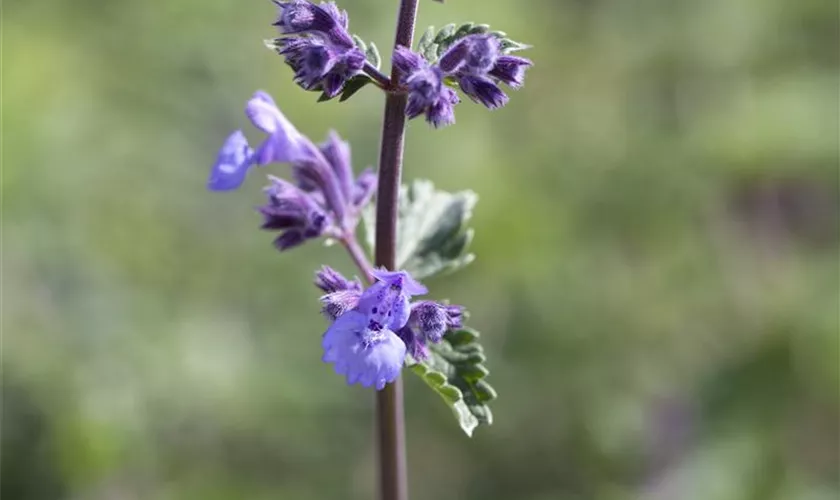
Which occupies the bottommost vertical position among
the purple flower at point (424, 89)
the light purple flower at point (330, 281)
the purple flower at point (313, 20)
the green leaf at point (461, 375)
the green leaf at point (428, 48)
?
the green leaf at point (461, 375)

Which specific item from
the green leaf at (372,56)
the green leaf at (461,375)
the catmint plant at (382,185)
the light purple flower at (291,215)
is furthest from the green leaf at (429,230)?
the green leaf at (372,56)

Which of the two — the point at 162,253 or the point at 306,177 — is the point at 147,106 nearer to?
the point at 162,253

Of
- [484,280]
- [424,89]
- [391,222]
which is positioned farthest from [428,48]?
[484,280]

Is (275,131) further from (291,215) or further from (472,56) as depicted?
(472,56)

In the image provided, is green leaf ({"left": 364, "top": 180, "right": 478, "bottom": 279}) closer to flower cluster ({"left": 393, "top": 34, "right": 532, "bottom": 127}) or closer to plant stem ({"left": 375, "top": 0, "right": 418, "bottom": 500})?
plant stem ({"left": 375, "top": 0, "right": 418, "bottom": 500})

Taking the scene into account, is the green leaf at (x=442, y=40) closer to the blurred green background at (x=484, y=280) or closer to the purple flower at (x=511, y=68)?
the purple flower at (x=511, y=68)

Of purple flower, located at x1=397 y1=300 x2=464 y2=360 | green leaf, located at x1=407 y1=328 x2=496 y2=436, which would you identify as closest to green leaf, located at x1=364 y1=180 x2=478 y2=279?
green leaf, located at x1=407 y1=328 x2=496 y2=436

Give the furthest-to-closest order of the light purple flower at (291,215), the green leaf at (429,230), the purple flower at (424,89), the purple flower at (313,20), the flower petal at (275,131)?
1. the green leaf at (429,230)
2. the light purple flower at (291,215)
3. the flower petal at (275,131)
4. the purple flower at (313,20)
5. the purple flower at (424,89)
